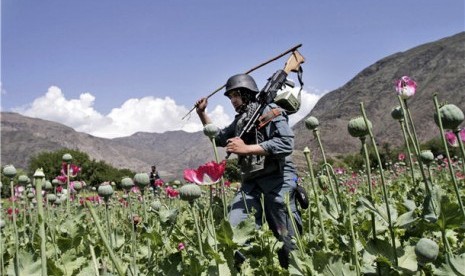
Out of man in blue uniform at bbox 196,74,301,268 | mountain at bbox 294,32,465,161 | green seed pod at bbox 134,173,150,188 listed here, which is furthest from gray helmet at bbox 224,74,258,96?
mountain at bbox 294,32,465,161

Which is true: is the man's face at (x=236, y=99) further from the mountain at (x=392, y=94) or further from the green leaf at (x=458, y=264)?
the mountain at (x=392, y=94)

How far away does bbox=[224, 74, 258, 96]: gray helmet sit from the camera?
353cm

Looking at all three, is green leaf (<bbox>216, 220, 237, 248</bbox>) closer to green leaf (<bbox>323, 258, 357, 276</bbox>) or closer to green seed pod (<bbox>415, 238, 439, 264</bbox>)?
green leaf (<bbox>323, 258, 357, 276</bbox>)

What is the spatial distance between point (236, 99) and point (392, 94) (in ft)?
447

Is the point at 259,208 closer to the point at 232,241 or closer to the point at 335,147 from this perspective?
the point at 232,241

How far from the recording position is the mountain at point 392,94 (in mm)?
98875

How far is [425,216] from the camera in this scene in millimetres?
1387

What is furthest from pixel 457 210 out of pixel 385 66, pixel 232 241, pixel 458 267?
pixel 385 66

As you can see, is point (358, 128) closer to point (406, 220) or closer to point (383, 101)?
point (406, 220)

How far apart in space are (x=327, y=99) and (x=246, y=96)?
574 feet

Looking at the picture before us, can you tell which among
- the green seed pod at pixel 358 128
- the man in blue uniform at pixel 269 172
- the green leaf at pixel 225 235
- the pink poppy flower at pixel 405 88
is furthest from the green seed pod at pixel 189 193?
the man in blue uniform at pixel 269 172

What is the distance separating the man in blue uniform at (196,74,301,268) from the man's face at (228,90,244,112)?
0.14 meters

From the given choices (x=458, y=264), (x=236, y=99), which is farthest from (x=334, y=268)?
(x=236, y=99)

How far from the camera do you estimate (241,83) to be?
3533 mm
